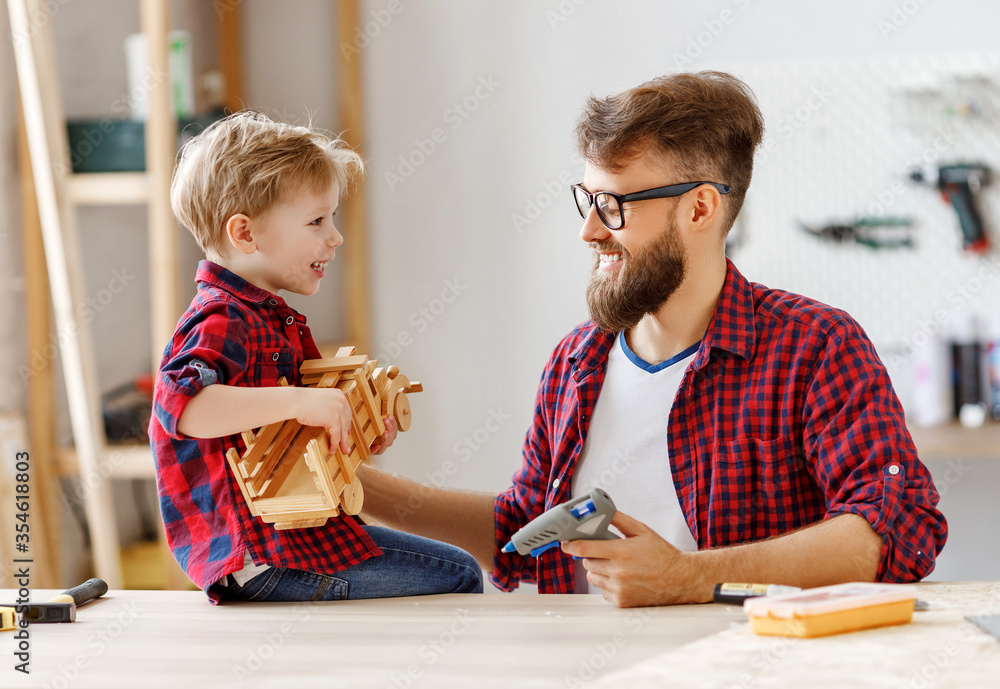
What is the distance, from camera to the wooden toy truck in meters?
1.21

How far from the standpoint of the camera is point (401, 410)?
55.5 inches

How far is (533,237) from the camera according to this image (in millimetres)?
3102

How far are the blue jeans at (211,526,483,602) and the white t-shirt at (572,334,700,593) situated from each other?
0.96 ft

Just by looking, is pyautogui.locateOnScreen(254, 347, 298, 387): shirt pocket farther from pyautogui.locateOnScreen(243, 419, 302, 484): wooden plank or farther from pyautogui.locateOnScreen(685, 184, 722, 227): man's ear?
pyautogui.locateOnScreen(685, 184, 722, 227): man's ear

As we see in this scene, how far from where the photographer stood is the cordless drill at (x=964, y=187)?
9.06ft

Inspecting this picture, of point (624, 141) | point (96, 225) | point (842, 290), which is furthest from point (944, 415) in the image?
point (96, 225)

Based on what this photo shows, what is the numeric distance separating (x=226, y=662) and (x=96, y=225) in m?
2.20

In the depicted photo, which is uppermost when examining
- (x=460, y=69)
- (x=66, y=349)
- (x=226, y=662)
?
(x=460, y=69)

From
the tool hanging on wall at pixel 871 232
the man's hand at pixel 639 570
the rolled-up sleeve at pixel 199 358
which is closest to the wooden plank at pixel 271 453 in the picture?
the rolled-up sleeve at pixel 199 358

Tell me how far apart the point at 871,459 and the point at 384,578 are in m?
0.74

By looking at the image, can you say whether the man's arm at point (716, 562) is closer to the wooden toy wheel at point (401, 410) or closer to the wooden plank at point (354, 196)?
the wooden toy wheel at point (401, 410)

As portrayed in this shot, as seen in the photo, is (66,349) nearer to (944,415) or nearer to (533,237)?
(533,237)

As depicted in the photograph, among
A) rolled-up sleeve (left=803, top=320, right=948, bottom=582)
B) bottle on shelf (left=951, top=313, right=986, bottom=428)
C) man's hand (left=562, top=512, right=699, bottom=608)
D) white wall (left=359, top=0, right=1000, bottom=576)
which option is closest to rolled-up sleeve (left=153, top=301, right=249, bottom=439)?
man's hand (left=562, top=512, right=699, bottom=608)

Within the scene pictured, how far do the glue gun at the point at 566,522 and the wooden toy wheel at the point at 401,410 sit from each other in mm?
300
